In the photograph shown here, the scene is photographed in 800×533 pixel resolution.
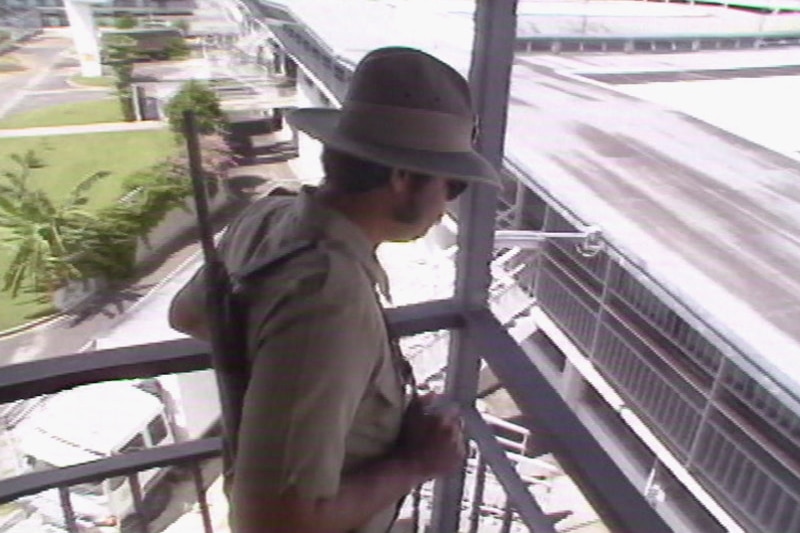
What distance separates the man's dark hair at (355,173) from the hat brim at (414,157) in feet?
0.04

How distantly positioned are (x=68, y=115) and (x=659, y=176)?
20.5 ft

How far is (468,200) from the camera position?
3.78 ft

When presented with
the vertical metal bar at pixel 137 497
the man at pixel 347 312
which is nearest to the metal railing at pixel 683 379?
the vertical metal bar at pixel 137 497

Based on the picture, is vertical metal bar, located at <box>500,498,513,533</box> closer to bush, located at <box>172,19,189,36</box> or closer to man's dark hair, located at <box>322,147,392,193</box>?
man's dark hair, located at <box>322,147,392,193</box>

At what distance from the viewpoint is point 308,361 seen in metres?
0.56

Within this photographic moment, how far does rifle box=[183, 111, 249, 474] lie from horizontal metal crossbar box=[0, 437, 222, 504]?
543 millimetres

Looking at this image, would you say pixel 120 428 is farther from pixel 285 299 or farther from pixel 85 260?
pixel 285 299

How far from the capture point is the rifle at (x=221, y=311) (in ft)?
2.07

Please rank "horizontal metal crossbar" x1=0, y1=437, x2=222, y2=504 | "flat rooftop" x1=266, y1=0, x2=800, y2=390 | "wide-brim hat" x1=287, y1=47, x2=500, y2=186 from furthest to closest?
1. "flat rooftop" x1=266, y1=0, x2=800, y2=390
2. "horizontal metal crossbar" x1=0, y1=437, x2=222, y2=504
3. "wide-brim hat" x1=287, y1=47, x2=500, y2=186

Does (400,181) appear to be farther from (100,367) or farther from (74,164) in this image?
(74,164)

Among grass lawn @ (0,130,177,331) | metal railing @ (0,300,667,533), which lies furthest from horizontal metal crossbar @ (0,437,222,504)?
grass lawn @ (0,130,177,331)

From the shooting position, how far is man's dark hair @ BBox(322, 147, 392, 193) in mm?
668

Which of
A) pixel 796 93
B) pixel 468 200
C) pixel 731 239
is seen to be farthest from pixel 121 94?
pixel 796 93

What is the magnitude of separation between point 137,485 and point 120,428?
0.67m
